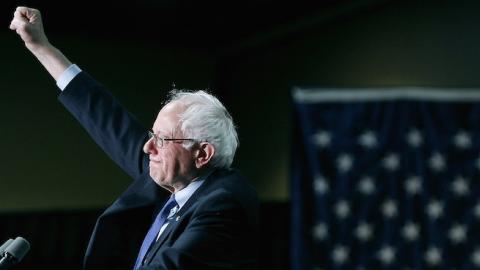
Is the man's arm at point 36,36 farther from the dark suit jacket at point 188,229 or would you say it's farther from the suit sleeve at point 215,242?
the suit sleeve at point 215,242

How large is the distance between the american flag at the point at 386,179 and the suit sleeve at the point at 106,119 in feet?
9.00

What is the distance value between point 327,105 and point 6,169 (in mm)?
2962

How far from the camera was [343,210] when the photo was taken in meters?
4.67

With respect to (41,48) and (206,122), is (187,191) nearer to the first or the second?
(206,122)

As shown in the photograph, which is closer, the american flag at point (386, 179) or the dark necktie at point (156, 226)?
the dark necktie at point (156, 226)

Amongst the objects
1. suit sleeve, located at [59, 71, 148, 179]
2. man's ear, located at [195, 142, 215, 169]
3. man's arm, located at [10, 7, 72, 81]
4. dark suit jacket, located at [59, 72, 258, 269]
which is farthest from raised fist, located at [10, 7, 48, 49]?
man's ear, located at [195, 142, 215, 169]

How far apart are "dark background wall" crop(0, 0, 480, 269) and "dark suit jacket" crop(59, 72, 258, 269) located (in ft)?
11.7

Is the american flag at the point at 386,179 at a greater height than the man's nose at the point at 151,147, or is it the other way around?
the man's nose at the point at 151,147

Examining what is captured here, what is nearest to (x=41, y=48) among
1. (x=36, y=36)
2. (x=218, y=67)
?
(x=36, y=36)

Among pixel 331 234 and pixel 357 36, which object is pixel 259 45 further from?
pixel 331 234

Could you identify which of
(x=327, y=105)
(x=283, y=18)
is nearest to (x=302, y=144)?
(x=327, y=105)

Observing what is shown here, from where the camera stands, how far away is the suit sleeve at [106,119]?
2.02 m

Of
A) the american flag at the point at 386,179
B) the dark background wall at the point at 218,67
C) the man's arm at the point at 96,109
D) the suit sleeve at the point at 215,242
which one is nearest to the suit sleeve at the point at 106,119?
the man's arm at the point at 96,109

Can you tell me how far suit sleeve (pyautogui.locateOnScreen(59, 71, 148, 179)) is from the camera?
202 centimetres
